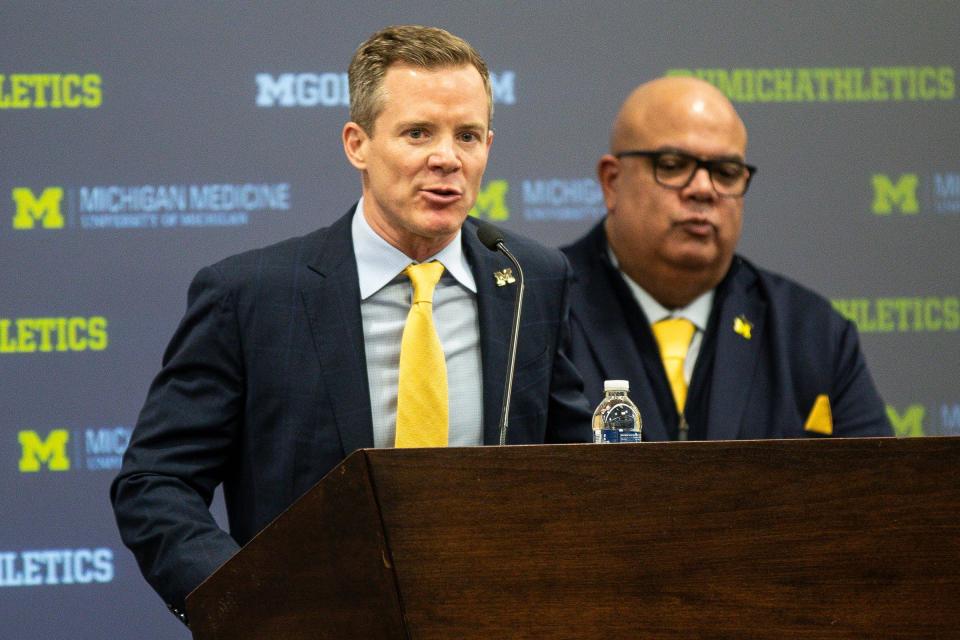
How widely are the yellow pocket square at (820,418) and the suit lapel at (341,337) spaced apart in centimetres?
142

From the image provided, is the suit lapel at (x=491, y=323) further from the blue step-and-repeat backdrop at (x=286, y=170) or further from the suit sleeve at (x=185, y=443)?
the blue step-and-repeat backdrop at (x=286, y=170)

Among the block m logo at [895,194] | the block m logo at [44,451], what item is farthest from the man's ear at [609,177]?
the block m logo at [44,451]

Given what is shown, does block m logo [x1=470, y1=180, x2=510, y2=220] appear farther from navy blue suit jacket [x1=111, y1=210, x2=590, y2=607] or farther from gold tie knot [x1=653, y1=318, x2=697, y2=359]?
navy blue suit jacket [x1=111, y1=210, x2=590, y2=607]

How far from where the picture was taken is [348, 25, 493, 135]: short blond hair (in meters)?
2.19

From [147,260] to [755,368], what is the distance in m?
1.62

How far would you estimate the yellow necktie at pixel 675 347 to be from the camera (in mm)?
3193

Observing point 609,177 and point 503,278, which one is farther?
point 609,177

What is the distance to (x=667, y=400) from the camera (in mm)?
3156

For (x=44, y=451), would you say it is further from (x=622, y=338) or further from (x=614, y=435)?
(x=614, y=435)

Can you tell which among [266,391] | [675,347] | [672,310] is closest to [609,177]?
[672,310]

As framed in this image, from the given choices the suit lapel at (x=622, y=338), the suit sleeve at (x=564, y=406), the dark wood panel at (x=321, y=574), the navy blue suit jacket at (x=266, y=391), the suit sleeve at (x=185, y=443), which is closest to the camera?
the dark wood panel at (x=321, y=574)

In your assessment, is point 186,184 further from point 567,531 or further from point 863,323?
point 567,531

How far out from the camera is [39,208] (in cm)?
351

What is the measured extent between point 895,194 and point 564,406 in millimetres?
1869
